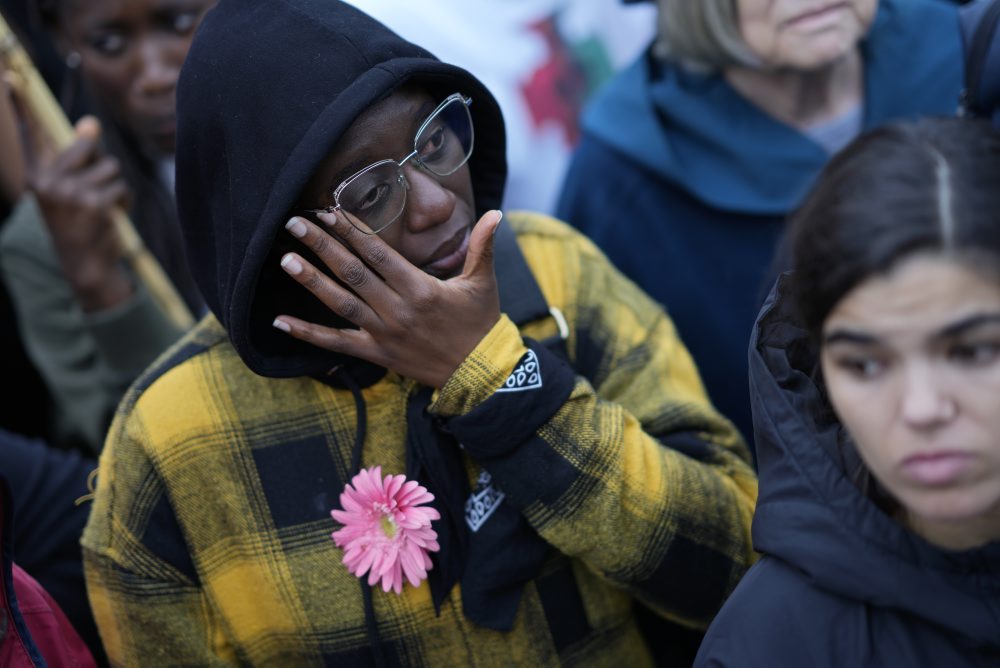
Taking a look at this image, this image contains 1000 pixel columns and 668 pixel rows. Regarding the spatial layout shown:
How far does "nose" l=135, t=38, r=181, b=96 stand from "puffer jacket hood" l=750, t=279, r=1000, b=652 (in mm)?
1791

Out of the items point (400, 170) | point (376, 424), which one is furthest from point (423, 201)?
point (376, 424)

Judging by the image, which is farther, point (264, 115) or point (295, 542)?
point (295, 542)

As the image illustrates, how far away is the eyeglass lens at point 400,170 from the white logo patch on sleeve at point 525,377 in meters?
0.32

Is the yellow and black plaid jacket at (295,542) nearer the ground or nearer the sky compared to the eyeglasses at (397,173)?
nearer the ground

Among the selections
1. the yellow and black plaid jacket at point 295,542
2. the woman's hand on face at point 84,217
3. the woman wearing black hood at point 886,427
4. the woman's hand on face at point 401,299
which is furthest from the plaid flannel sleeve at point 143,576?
the woman's hand on face at point 84,217

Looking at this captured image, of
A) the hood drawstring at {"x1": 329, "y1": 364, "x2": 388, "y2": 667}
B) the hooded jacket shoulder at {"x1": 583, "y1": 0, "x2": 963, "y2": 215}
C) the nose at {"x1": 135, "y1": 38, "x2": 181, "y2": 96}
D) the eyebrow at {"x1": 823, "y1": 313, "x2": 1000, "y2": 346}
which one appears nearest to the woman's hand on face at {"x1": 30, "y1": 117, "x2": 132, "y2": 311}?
the nose at {"x1": 135, "y1": 38, "x2": 181, "y2": 96}

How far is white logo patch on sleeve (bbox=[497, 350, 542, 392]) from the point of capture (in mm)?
1629

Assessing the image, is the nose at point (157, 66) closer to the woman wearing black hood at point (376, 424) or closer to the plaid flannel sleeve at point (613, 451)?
the woman wearing black hood at point (376, 424)

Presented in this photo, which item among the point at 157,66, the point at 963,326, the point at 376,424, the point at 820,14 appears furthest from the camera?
the point at 157,66

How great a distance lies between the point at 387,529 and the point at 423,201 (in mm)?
537

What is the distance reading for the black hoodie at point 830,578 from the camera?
133 cm

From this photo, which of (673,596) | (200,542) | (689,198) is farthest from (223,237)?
(689,198)

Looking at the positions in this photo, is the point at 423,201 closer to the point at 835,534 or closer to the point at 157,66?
the point at 835,534

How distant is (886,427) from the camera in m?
1.26
